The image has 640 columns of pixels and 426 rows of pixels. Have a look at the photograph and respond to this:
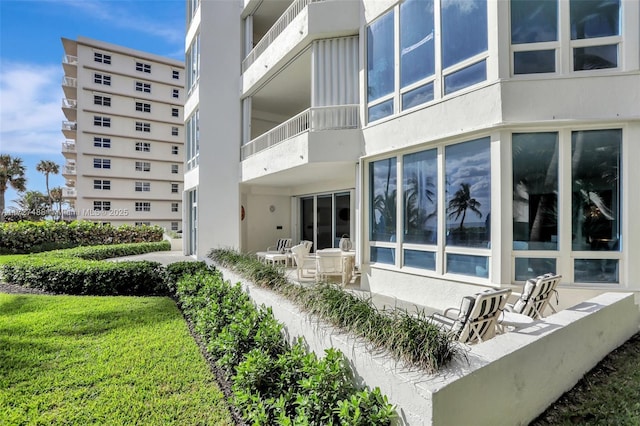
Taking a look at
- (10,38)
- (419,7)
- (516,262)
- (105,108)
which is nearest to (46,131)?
(105,108)

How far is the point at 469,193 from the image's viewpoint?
668 cm

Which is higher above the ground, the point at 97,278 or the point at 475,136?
the point at 475,136

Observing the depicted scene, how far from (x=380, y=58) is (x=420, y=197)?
3.95 metres

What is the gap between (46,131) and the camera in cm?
4209

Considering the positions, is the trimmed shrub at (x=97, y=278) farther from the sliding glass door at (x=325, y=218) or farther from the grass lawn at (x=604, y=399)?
the grass lawn at (x=604, y=399)

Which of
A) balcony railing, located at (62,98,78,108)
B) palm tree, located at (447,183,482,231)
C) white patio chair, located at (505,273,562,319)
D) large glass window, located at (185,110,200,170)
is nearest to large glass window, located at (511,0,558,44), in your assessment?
palm tree, located at (447,183,482,231)

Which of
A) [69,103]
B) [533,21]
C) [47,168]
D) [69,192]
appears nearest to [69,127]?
[69,103]

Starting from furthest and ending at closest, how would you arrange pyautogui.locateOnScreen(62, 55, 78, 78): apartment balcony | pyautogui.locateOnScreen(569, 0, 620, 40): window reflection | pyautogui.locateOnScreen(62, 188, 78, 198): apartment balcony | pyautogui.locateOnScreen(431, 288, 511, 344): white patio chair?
pyautogui.locateOnScreen(62, 188, 78, 198): apartment balcony < pyautogui.locateOnScreen(62, 55, 78, 78): apartment balcony < pyautogui.locateOnScreen(569, 0, 620, 40): window reflection < pyautogui.locateOnScreen(431, 288, 511, 344): white patio chair

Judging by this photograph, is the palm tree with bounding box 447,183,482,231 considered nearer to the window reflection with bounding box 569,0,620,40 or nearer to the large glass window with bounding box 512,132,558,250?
the large glass window with bounding box 512,132,558,250

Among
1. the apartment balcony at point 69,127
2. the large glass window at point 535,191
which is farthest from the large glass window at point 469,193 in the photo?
the apartment balcony at point 69,127

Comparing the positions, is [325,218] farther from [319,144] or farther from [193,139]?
[193,139]

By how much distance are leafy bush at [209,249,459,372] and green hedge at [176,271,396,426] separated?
43cm

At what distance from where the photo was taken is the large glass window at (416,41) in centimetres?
734

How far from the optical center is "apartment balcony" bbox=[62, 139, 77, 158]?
40.7 m
